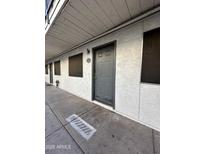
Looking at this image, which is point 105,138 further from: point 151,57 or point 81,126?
point 151,57

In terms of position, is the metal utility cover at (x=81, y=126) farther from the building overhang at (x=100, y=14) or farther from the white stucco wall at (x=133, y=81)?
the building overhang at (x=100, y=14)

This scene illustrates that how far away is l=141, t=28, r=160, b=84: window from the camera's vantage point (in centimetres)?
176

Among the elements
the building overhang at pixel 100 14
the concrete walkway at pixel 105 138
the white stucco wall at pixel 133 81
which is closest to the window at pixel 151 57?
the white stucco wall at pixel 133 81

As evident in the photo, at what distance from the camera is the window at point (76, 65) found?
12.7ft

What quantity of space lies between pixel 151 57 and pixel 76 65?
3.22 m

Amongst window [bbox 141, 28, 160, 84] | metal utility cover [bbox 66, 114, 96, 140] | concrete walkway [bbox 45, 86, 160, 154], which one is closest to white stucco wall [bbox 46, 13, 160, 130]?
window [bbox 141, 28, 160, 84]

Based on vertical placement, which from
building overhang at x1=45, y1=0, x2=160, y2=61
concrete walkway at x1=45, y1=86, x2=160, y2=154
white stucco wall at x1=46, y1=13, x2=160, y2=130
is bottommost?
concrete walkway at x1=45, y1=86, x2=160, y2=154

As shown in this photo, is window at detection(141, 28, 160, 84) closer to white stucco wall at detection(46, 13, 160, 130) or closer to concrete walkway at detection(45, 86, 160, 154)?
white stucco wall at detection(46, 13, 160, 130)

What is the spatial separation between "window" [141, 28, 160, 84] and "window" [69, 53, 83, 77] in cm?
264

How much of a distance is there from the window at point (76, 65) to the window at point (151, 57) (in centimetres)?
264

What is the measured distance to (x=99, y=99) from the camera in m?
3.17
